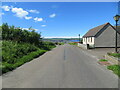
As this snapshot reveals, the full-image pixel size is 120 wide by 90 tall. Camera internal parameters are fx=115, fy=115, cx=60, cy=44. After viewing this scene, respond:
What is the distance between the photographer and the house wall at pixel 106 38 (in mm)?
27469

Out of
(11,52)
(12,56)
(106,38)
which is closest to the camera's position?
(12,56)

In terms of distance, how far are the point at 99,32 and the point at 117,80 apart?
921 inches

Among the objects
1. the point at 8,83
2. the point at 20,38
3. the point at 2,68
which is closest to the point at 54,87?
the point at 8,83

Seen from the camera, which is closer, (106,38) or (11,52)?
(11,52)

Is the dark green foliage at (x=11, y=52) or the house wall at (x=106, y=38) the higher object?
the house wall at (x=106, y=38)

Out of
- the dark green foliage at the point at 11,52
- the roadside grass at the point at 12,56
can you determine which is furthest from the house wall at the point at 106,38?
the dark green foliage at the point at 11,52

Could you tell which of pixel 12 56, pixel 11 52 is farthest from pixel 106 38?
pixel 12 56

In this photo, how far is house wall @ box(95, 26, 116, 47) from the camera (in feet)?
90.1

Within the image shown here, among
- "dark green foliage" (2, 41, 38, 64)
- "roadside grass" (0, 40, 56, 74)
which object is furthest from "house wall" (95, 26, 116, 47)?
"dark green foliage" (2, 41, 38, 64)

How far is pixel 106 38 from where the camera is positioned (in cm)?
2778

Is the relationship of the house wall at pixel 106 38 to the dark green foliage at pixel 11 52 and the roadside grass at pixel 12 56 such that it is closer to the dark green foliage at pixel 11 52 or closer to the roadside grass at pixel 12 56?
the roadside grass at pixel 12 56

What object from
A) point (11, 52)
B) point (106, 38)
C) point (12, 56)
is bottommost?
point (12, 56)

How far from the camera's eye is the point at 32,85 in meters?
4.89

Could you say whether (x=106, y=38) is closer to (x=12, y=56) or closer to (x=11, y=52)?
(x=11, y=52)
